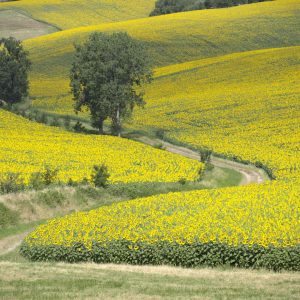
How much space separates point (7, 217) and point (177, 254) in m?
11.1

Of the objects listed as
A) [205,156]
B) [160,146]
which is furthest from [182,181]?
[160,146]

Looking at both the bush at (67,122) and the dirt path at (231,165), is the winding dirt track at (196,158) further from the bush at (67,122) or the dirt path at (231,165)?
the bush at (67,122)

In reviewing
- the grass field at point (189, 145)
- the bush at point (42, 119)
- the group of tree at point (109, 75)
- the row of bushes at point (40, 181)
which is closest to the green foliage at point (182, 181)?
the grass field at point (189, 145)

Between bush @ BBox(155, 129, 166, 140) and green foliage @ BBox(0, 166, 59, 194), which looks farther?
bush @ BBox(155, 129, 166, 140)

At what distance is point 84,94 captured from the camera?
238ft

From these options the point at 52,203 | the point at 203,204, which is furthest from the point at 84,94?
the point at 203,204

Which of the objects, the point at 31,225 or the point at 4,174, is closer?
the point at 31,225

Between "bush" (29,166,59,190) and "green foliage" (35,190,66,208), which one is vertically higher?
"bush" (29,166,59,190)

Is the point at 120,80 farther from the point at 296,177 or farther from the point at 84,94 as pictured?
the point at 296,177

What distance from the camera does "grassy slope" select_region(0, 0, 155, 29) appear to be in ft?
511

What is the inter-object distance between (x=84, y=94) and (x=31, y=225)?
3958cm

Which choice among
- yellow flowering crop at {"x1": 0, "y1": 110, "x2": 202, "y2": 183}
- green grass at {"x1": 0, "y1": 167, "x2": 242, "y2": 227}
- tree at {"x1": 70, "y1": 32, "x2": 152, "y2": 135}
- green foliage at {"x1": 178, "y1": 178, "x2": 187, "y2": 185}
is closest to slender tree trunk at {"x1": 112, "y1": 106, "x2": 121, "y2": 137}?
tree at {"x1": 70, "y1": 32, "x2": 152, "y2": 135}

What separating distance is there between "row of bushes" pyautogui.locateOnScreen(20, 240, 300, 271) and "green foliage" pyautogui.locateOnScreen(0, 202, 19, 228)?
20.3 ft

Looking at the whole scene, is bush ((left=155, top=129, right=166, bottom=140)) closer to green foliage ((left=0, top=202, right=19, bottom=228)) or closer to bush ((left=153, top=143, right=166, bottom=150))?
bush ((left=153, top=143, right=166, bottom=150))
